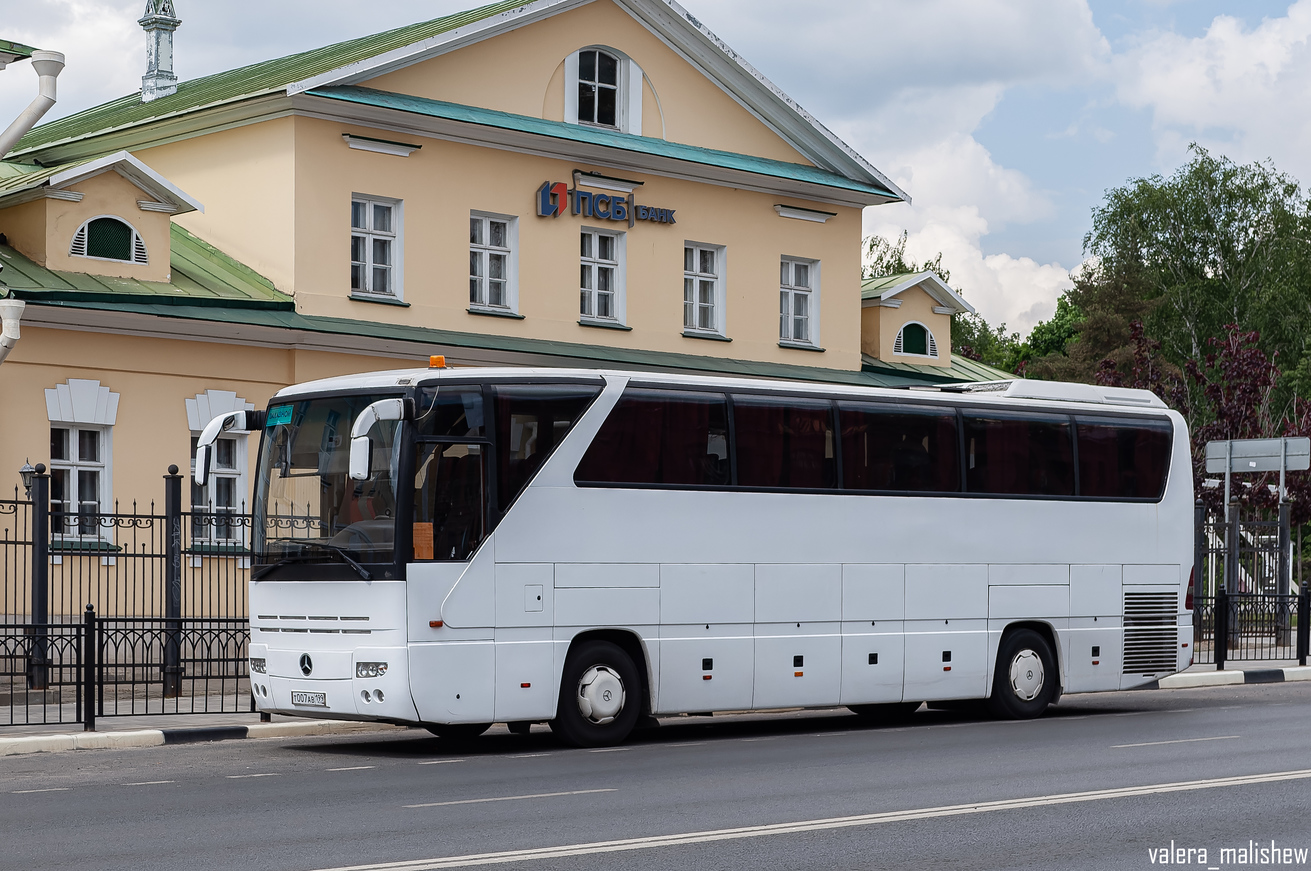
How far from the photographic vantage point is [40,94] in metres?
19.8

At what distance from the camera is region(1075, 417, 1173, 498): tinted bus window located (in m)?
20.3

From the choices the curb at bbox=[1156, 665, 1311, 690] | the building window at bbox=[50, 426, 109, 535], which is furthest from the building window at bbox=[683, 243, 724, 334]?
the building window at bbox=[50, 426, 109, 535]

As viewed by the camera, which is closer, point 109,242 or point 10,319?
point 10,319

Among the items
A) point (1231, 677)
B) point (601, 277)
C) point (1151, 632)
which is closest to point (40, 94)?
point (601, 277)

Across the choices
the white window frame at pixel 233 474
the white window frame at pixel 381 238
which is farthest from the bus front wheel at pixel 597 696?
the white window frame at pixel 381 238

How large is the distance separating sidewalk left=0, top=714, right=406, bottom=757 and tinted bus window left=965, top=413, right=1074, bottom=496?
7175 millimetres

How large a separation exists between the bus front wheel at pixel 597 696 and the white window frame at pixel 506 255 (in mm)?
13354

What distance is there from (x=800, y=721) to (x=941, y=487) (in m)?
3.32

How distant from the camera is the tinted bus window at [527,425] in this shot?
15.7 m

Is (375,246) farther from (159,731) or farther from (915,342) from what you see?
(915,342)

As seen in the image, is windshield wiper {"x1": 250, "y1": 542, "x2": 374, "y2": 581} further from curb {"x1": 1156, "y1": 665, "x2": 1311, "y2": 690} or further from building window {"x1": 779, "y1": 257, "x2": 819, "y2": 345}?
building window {"x1": 779, "y1": 257, "x2": 819, "y2": 345}

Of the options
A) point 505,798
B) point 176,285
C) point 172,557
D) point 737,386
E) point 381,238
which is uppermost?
point 381,238

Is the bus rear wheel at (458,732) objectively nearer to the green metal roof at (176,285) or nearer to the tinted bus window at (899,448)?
the tinted bus window at (899,448)

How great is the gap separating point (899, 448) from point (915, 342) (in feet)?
61.3
